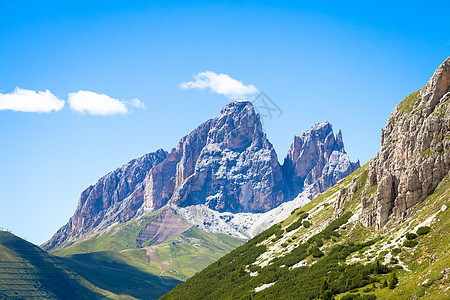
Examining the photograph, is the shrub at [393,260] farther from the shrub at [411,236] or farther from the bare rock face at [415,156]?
the bare rock face at [415,156]

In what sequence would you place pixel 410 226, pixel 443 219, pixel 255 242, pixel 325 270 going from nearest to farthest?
pixel 443 219
pixel 410 226
pixel 325 270
pixel 255 242

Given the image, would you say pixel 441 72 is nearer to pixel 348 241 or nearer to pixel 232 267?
pixel 348 241

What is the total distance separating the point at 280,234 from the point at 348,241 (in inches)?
1698

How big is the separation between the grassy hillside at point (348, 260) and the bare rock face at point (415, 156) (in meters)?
2.78

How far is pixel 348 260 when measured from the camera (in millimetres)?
85438

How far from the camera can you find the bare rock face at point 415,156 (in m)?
86.1

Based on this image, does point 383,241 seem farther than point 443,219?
Yes

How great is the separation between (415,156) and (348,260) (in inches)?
1035

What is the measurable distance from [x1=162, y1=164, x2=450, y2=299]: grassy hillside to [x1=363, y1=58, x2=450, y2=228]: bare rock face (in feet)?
9.11

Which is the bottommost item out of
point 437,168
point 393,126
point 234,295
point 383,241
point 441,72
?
point 234,295

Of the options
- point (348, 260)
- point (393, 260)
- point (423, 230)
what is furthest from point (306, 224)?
point (423, 230)

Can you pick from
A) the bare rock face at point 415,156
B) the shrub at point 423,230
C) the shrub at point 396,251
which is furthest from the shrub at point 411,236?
the bare rock face at point 415,156

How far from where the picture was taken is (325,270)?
85375mm

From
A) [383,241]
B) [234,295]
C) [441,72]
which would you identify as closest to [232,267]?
[234,295]
